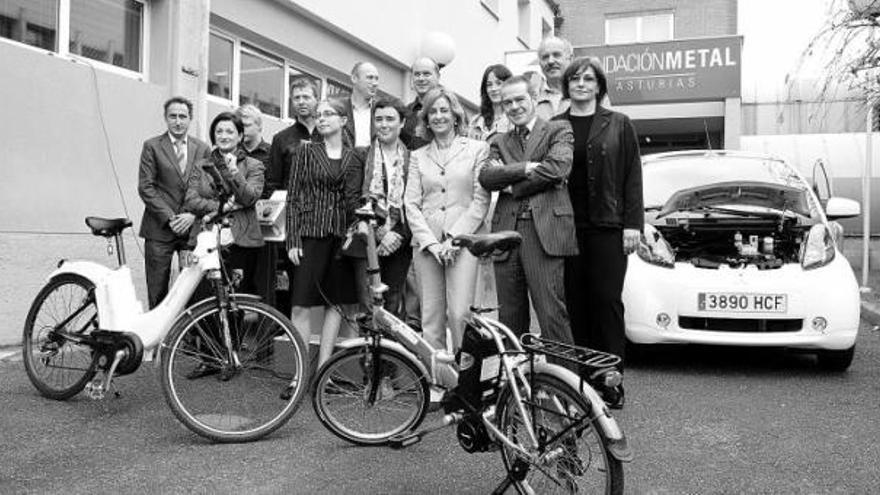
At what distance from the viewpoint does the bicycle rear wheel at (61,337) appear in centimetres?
469

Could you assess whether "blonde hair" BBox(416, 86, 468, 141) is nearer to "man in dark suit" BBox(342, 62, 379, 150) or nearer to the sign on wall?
"man in dark suit" BBox(342, 62, 379, 150)

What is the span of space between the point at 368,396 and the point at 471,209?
46.4 inches

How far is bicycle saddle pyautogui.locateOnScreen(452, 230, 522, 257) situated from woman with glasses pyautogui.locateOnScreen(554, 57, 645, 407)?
1.15 meters

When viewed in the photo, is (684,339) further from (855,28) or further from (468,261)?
(855,28)

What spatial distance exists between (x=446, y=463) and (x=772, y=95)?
697 inches

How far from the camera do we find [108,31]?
24.8 ft

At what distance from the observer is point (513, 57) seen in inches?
578

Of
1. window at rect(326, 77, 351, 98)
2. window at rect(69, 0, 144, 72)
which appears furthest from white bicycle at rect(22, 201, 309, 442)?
window at rect(326, 77, 351, 98)

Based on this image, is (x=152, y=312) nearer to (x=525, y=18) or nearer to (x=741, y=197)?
(x=741, y=197)

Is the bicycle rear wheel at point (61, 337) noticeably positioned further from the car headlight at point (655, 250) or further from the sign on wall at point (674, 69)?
the sign on wall at point (674, 69)

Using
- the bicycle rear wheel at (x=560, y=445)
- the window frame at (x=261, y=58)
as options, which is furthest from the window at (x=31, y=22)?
the bicycle rear wheel at (x=560, y=445)

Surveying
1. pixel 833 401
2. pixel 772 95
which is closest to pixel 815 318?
pixel 833 401

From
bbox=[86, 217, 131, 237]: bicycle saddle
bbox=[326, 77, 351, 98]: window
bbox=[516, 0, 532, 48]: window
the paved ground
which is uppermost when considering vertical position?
bbox=[516, 0, 532, 48]: window

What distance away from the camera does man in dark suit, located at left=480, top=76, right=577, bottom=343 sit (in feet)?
14.0
